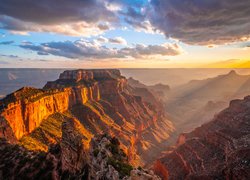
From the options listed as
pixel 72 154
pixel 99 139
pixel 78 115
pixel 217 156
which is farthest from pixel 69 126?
pixel 78 115

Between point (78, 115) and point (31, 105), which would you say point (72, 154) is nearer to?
point (31, 105)

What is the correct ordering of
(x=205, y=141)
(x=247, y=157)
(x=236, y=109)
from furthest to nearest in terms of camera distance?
(x=236, y=109)
(x=205, y=141)
(x=247, y=157)

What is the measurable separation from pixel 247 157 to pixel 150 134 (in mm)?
115769

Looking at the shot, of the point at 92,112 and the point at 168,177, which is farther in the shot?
the point at 92,112

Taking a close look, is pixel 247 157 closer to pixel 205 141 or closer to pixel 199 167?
pixel 199 167

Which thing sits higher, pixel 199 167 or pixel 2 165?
pixel 2 165

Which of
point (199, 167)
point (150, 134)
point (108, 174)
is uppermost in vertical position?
point (108, 174)

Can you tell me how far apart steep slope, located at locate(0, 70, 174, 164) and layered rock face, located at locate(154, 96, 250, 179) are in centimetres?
2535

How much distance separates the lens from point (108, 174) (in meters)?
41.6

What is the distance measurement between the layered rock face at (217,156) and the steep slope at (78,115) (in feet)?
83.2

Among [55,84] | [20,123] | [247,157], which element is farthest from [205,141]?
[55,84]

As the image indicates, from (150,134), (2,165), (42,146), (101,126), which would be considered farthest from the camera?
(150,134)

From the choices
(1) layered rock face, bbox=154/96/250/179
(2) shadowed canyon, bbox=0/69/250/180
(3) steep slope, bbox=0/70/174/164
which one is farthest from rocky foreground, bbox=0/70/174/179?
(1) layered rock face, bbox=154/96/250/179

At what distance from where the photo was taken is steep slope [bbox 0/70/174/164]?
92.3 m
